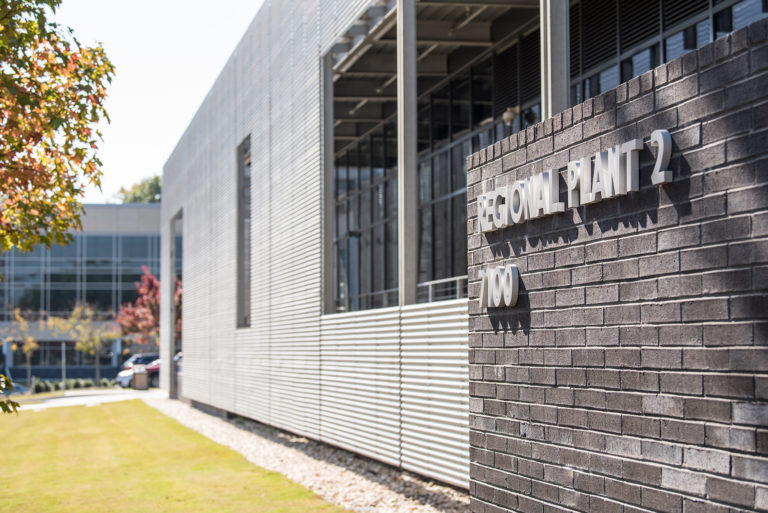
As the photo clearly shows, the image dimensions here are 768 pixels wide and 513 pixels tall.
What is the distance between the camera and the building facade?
1103 centimetres

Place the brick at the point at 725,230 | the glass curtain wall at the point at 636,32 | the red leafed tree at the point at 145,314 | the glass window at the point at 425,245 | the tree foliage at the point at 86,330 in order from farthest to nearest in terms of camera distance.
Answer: the tree foliage at the point at 86,330, the red leafed tree at the point at 145,314, the glass window at the point at 425,245, the glass curtain wall at the point at 636,32, the brick at the point at 725,230

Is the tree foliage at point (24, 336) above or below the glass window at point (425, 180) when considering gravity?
below

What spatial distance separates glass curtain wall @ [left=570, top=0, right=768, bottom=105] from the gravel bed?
5842 millimetres

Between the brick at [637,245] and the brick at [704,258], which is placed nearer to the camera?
the brick at [704,258]

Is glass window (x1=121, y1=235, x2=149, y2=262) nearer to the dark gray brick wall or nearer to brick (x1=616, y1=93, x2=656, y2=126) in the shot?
the dark gray brick wall

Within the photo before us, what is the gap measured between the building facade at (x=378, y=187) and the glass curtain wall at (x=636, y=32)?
0.09ft

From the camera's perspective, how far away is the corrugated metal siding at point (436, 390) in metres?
10.5

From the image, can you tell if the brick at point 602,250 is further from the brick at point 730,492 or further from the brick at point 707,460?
the brick at point 730,492

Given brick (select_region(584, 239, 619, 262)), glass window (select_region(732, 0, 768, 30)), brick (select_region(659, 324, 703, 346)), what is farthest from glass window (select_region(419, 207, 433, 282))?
brick (select_region(659, 324, 703, 346))

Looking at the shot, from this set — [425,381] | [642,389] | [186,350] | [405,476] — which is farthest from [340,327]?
[186,350]

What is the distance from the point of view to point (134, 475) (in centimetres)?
1543

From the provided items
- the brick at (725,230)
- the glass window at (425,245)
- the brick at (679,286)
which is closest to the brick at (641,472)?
the brick at (679,286)

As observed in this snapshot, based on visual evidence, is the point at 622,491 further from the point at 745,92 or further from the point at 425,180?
the point at 425,180

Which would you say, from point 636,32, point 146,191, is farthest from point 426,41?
point 146,191
